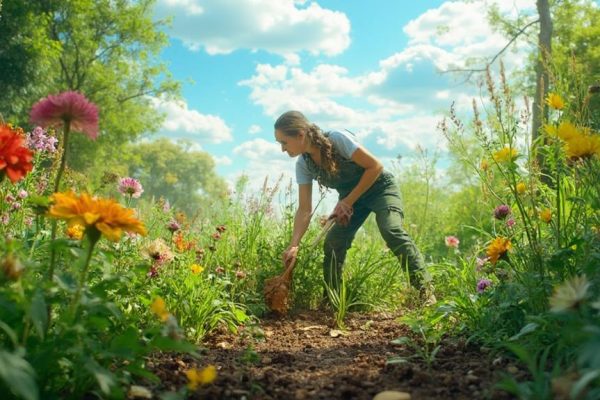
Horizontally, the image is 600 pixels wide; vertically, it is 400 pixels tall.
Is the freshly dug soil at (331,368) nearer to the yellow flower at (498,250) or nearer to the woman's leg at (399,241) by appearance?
the yellow flower at (498,250)

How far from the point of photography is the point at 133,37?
21719mm

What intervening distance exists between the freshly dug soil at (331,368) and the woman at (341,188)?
0.77 meters

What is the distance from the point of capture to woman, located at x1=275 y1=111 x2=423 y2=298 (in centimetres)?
402

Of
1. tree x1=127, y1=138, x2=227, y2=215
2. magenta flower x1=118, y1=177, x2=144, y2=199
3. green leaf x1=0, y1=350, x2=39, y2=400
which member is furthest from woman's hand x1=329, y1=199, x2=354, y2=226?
tree x1=127, y1=138, x2=227, y2=215

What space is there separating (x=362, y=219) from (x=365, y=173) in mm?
500

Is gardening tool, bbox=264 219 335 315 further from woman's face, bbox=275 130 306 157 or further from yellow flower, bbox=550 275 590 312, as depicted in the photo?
yellow flower, bbox=550 275 590 312

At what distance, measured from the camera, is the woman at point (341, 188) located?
13.2ft

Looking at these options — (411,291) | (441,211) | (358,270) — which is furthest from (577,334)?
(441,211)

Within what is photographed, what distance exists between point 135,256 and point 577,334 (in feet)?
7.14

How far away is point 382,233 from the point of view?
4.09m

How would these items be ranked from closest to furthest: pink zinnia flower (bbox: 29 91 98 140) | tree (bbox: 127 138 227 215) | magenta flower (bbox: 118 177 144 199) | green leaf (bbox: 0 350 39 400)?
1. green leaf (bbox: 0 350 39 400)
2. pink zinnia flower (bbox: 29 91 98 140)
3. magenta flower (bbox: 118 177 144 199)
4. tree (bbox: 127 138 227 215)

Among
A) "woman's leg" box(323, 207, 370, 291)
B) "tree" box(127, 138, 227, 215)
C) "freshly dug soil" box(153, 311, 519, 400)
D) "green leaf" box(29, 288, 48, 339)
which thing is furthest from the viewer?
"tree" box(127, 138, 227, 215)

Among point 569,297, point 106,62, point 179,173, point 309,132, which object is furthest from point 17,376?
point 179,173

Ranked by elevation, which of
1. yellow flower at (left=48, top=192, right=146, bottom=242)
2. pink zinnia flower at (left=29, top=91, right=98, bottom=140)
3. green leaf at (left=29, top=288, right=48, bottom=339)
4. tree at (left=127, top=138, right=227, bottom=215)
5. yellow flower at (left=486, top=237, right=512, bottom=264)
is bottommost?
green leaf at (left=29, top=288, right=48, bottom=339)
